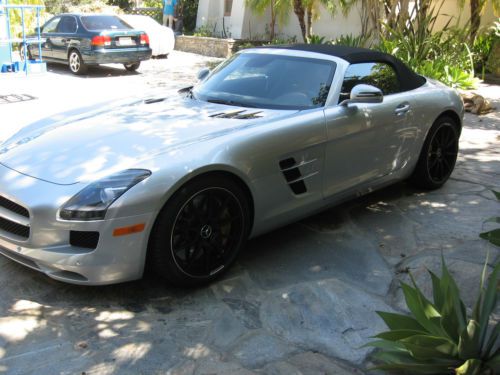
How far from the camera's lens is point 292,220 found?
13.2ft

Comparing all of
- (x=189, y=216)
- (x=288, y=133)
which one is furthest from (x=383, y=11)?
(x=189, y=216)

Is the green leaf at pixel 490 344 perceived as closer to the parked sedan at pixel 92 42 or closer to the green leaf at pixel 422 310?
the green leaf at pixel 422 310

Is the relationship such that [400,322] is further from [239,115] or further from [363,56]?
[363,56]

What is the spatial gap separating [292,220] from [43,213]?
5.67 ft

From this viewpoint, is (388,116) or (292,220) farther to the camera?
(388,116)

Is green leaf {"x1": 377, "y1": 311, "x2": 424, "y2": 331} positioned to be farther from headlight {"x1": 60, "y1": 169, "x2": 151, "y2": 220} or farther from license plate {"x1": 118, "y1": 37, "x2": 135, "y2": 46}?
license plate {"x1": 118, "y1": 37, "x2": 135, "y2": 46}

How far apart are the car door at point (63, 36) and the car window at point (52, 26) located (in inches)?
7.2

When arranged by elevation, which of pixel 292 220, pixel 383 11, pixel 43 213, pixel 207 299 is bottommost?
pixel 207 299

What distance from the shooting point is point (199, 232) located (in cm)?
342

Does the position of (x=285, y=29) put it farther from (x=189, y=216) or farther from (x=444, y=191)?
(x=189, y=216)

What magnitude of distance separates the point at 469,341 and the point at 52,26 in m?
14.4

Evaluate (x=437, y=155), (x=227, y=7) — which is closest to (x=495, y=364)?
(x=437, y=155)

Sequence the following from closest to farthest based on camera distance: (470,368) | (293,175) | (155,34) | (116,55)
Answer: (470,368) < (293,175) < (116,55) < (155,34)

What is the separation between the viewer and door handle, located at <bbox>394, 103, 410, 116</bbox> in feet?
15.3
